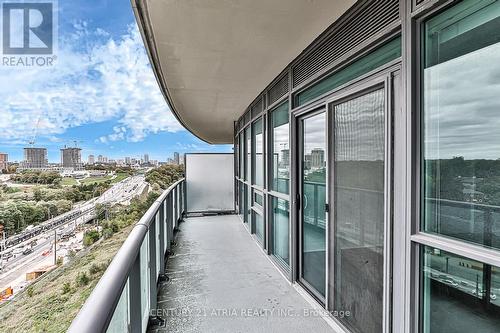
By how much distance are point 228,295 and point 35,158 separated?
7140 millimetres

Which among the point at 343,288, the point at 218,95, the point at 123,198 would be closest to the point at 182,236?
the point at 123,198

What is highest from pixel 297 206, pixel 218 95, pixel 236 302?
pixel 218 95

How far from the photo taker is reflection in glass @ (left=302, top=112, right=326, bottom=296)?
2.90 meters

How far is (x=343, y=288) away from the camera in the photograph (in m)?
2.46

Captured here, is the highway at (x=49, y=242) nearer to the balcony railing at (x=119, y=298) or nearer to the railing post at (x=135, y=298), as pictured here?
the balcony railing at (x=119, y=298)

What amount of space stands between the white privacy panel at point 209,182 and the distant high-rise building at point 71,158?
2999 mm

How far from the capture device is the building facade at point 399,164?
4.29 feet

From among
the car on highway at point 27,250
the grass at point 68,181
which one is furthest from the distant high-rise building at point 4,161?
the car on highway at point 27,250

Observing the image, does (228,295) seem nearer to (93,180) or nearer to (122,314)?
(122,314)

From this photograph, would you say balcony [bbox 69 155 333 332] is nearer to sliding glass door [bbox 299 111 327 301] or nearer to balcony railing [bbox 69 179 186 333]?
balcony railing [bbox 69 179 186 333]

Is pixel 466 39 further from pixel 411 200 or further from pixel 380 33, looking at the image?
pixel 411 200

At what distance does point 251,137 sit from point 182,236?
2.53 metres

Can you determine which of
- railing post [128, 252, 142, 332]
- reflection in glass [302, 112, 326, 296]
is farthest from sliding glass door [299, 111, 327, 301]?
railing post [128, 252, 142, 332]

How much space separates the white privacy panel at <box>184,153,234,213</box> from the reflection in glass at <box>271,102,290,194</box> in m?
4.13
